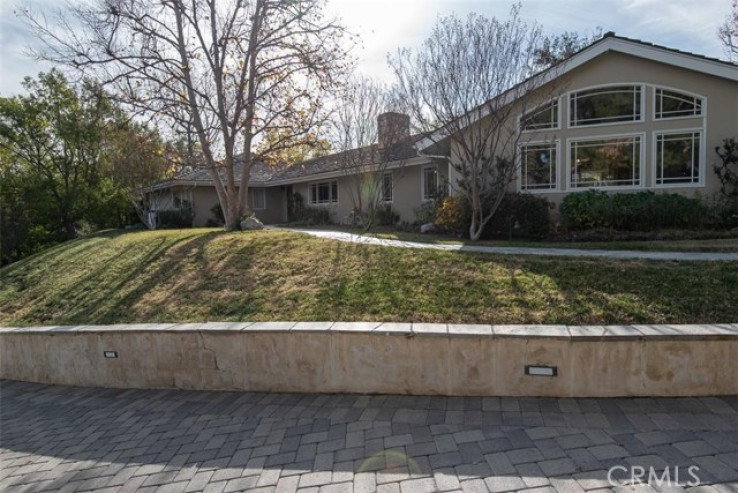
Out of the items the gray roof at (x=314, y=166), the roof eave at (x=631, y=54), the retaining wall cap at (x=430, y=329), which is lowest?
the retaining wall cap at (x=430, y=329)

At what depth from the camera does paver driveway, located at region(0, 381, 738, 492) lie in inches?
112

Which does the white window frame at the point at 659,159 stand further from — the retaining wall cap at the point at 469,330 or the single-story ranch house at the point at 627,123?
the retaining wall cap at the point at 469,330

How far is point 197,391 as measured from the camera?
15.9 feet

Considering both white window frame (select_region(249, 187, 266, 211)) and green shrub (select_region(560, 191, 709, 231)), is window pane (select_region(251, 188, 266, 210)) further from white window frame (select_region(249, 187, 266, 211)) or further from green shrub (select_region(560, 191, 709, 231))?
green shrub (select_region(560, 191, 709, 231))

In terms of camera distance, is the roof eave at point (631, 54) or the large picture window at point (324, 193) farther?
the large picture window at point (324, 193)

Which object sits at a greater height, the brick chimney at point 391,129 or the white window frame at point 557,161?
the brick chimney at point 391,129

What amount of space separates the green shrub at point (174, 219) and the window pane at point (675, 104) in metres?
20.0

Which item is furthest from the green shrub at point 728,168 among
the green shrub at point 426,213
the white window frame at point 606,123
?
the green shrub at point 426,213

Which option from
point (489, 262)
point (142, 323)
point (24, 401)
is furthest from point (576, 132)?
point (24, 401)

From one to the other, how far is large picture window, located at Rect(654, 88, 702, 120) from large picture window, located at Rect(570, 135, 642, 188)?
852mm

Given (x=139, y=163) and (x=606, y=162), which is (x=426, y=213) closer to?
(x=606, y=162)

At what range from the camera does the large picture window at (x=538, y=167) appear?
12.9 metres

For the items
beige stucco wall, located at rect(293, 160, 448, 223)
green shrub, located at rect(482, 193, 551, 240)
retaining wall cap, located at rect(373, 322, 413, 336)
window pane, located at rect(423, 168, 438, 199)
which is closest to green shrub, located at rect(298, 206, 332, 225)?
beige stucco wall, located at rect(293, 160, 448, 223)

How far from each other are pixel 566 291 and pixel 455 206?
721cm
